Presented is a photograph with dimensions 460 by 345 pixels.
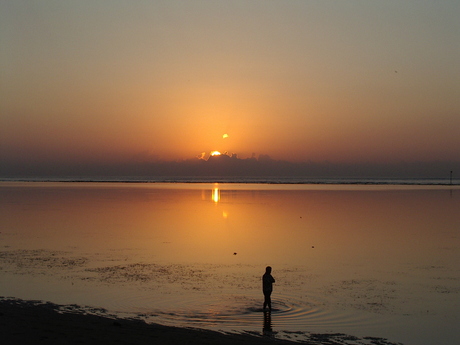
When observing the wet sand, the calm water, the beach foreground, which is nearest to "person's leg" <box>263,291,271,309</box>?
the calm water

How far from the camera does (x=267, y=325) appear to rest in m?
12.9

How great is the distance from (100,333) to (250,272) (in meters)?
9.18

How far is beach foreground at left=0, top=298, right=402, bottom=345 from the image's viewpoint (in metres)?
10.4

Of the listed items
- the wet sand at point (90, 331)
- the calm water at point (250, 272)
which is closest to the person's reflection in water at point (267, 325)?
the calm water at point (250, 272)

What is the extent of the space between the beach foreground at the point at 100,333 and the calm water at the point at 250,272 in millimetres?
816

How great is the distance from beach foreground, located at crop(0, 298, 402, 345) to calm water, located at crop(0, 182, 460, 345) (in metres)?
0.82

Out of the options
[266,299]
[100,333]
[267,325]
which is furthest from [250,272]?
[100,333]

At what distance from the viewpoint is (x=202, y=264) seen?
2091cm

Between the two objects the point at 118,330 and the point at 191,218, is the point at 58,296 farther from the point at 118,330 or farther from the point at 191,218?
the point at 191,218

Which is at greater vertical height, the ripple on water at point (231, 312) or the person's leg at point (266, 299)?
the person's leg at point (266, 299)

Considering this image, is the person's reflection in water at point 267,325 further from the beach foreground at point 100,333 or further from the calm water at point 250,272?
the beach foreground at point 100,333

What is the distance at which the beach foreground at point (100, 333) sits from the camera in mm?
10398

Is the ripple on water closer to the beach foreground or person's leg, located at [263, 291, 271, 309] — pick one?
person's leg, located at [263, 291, 271, 309]

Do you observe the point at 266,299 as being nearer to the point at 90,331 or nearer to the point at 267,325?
the point at 267,325
